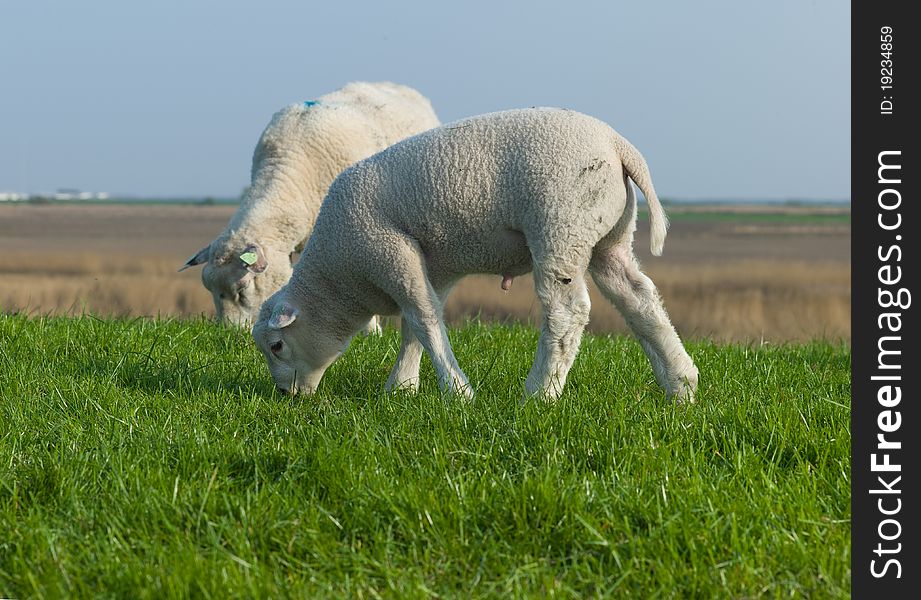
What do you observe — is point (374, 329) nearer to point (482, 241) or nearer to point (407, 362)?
point (407, 362)

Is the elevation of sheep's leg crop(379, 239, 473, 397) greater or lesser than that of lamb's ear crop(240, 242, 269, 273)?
greater

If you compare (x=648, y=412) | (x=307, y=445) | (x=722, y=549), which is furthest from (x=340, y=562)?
(x=648, y=412)

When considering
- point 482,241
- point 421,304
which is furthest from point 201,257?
point 482,241

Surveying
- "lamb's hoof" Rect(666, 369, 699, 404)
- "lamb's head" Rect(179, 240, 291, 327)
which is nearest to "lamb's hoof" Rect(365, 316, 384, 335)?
"lamb's head" Rect(179, 240, 291, 327)

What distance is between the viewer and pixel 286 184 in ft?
28.2

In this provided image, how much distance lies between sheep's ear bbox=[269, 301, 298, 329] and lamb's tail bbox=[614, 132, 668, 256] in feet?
5.99

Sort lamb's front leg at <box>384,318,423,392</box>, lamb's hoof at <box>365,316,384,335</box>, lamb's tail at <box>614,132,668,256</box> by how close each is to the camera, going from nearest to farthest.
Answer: lamb's tail at <box>614,132,668,256</box> → lamb's front leg at <box>384,318,423,392</box> → lamb's hoof at <box>365,316,384,335</box>

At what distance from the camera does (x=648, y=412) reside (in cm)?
444

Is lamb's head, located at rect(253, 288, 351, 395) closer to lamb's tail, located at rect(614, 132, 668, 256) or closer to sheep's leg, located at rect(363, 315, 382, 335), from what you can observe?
lamb's tail, located at rect(614, 132, 668, 256)

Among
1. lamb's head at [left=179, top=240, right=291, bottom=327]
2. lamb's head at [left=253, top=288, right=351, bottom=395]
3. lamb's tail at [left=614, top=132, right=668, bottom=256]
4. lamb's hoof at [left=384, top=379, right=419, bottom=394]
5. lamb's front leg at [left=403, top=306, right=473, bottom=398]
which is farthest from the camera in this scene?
lamb's head at [left=179, top=240, right=291, bottom=327]

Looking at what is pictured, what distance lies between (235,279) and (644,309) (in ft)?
14.1

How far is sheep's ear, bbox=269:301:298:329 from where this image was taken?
16.5 ft

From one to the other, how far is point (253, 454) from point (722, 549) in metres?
1.84
